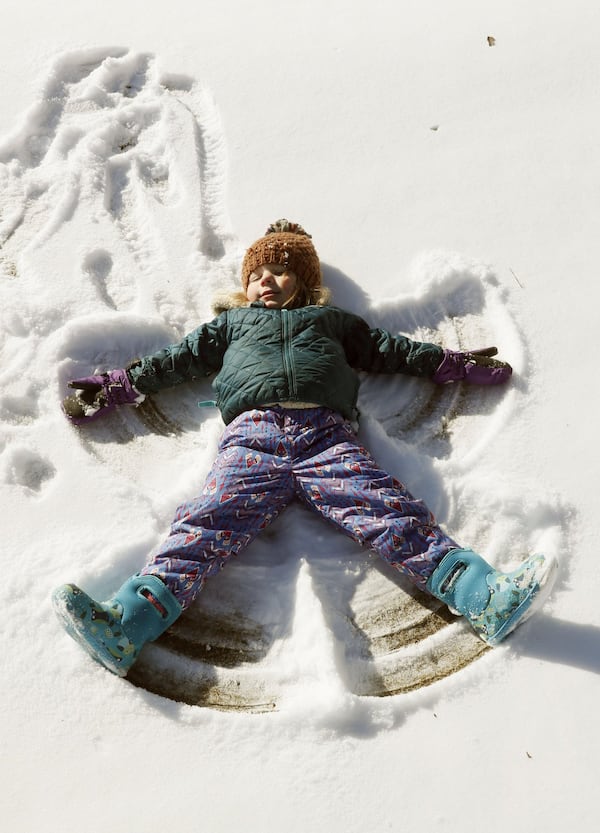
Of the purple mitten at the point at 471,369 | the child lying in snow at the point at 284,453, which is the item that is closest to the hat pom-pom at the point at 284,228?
the child lying in snow at the point at 284,453

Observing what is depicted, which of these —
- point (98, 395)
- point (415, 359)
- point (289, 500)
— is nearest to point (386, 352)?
point (415, 359)

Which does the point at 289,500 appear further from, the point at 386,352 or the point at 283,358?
the point at 386,352

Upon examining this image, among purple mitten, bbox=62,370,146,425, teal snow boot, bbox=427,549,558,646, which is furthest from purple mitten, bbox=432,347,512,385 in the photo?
purple mitten, bbox=62,370,146,425

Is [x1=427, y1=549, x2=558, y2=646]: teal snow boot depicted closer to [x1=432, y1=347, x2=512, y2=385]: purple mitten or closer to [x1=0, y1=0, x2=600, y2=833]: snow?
[x1=0, y1=0, x2=600, y2=833]: snow

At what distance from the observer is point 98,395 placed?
2098mm

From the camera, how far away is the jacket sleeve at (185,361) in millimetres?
2100

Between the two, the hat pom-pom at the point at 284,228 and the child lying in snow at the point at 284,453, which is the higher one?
the hat pom-pom at the point at 284,228

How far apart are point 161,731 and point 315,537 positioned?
61cm

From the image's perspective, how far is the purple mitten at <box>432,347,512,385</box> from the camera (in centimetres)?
216

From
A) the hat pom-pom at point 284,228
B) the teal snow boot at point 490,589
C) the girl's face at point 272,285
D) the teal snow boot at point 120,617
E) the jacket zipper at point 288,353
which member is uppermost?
the hat pom-pom at point 284,228

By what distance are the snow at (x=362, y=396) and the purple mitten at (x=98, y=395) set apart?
0.18ft

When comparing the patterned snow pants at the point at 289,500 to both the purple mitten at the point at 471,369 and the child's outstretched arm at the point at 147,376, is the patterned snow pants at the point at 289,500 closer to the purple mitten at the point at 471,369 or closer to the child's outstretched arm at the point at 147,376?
the child's outstretched arm at the point at 147,376

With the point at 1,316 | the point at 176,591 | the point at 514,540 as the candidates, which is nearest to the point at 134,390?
the point at 1,316

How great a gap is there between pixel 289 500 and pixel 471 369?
0.70 meters
